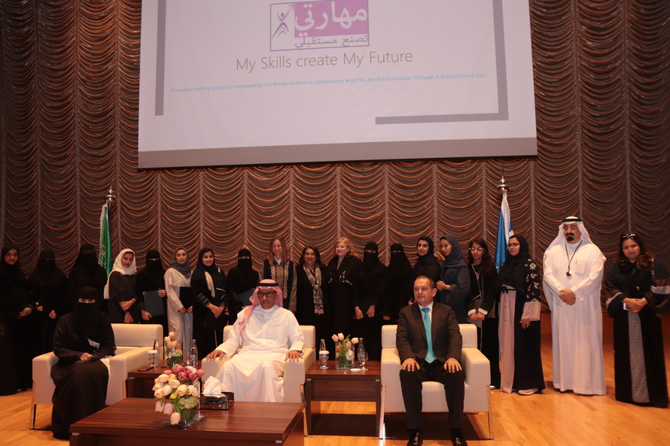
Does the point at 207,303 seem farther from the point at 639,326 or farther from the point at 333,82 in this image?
the point at 639,326

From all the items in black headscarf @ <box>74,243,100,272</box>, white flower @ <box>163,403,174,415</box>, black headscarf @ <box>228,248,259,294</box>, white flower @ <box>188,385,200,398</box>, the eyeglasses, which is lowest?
white flower @ <box>163,403,174,415</box>

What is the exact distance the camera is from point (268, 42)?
295 inches

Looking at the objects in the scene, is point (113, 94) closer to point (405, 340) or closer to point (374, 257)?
point (374, 257)

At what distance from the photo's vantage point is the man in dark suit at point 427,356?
12.2ft

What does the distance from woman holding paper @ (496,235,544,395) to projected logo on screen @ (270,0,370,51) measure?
154 inches

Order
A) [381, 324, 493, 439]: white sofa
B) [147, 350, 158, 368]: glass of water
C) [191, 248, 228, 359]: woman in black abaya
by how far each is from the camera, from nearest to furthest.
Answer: [381, 324, 493, 439]: white sofa
[147, 350, 158, 368]: glass of water
[191, 248, 228, 359]: woman in black abaya

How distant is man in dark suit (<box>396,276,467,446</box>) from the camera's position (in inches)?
147

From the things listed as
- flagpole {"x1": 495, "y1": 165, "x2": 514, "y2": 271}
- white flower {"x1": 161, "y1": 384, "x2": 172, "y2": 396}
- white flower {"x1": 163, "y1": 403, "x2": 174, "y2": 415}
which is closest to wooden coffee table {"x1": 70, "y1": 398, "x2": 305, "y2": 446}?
white flower {"x1": 163, "y1": 403, "x2": 174, "y2": 415}

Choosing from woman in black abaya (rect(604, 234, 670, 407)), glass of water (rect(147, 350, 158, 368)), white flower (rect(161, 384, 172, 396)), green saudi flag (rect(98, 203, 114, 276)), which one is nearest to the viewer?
white flower (rect(161, 384, 172, 396))

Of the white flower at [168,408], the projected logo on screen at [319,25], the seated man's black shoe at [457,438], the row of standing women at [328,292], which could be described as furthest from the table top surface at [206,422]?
the projected logo on screen at [319,25]

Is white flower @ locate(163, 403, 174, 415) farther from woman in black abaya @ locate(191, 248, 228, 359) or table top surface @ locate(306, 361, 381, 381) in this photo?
woman in black abaya @ locate(191, 248, 228, 359)

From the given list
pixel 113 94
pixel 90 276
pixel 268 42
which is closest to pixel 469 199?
pixel 268 42

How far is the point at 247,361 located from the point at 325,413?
838 mm

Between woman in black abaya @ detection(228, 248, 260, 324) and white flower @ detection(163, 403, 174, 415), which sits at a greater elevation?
woman in black abaya @ detection(228, 248, 260, 324)
